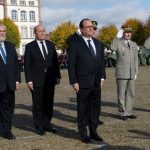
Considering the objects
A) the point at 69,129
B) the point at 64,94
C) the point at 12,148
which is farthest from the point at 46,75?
the point at 64,94

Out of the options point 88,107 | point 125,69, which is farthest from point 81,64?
point 125,69

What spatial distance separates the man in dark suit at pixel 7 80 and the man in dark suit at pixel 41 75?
32 centimetres

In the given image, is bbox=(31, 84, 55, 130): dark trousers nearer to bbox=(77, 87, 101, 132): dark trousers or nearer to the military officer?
bbox=(77, 87, 101, 132): dark trousers

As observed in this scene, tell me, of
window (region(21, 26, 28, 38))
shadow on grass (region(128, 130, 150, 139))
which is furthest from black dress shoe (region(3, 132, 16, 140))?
window (region(21, 26, 28, 38))

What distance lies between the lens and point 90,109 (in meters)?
8.58

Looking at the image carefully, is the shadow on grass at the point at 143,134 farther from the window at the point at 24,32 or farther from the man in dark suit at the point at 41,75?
the window at the point at 24,32

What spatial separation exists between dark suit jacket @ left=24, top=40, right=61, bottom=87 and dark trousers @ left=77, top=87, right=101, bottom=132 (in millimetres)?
1150

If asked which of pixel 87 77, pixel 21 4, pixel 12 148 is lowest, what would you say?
pixel 12 148

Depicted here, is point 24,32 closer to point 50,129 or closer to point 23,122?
point 23,122

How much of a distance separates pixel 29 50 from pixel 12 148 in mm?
2087

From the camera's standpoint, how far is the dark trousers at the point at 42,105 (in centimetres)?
935

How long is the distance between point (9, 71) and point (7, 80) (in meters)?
0.16

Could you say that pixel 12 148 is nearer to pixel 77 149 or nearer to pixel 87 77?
pixel 77 149

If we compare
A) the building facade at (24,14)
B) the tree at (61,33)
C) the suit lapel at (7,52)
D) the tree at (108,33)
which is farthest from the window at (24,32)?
the suit lapel at (7,52)
